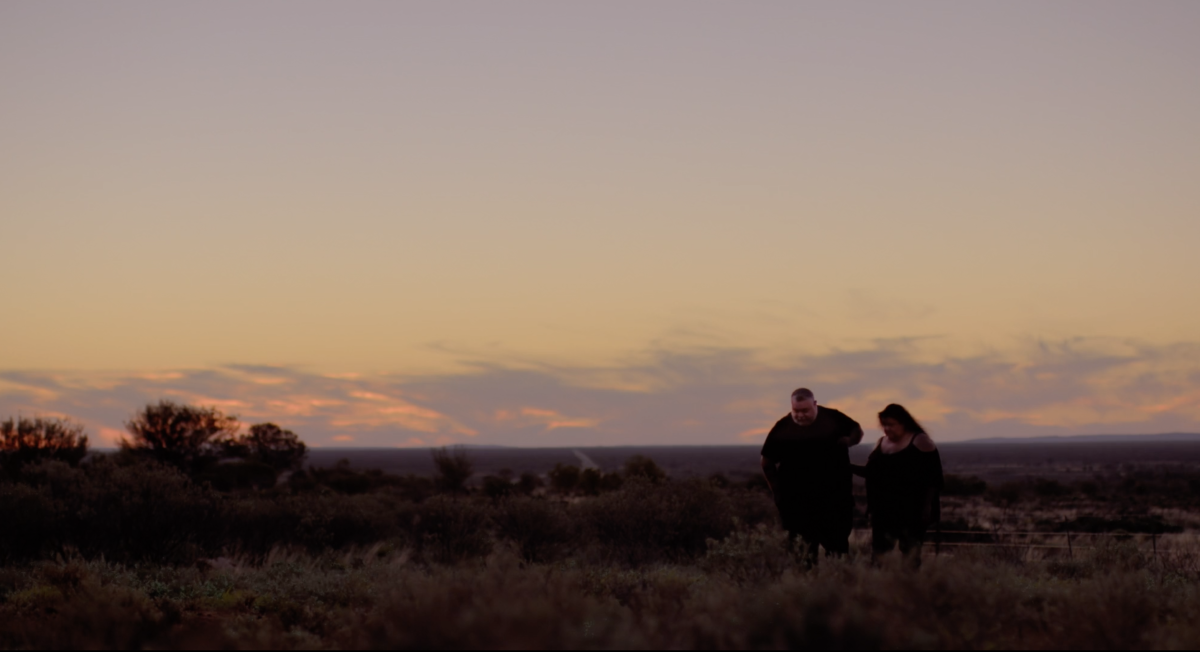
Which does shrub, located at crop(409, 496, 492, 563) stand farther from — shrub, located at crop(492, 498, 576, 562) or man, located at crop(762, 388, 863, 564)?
man, located at crop(762, 388, 863, 564)

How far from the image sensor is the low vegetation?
484 centimetres

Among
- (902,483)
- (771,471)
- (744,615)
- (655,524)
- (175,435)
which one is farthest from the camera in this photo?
(175,435)

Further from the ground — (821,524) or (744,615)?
(821,524)

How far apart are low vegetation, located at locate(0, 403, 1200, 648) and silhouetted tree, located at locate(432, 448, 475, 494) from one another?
18.4 metres

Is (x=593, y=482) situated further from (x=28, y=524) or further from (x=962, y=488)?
(x=28, y=524)

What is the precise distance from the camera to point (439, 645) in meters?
4.53

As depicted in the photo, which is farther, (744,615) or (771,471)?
(771,471)

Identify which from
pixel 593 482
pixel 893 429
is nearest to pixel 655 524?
pixel 893 429

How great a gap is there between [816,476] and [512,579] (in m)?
3.53

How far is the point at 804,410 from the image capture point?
789cm

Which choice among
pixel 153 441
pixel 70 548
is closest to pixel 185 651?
pixel 70 548

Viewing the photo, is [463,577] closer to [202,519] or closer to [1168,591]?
[1168,591]

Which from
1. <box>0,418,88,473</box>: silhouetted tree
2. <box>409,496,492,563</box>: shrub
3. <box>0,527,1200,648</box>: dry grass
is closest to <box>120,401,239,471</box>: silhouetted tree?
<box>0,418,88,473</box>: silhouetted tree

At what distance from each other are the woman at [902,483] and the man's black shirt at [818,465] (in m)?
0.23
